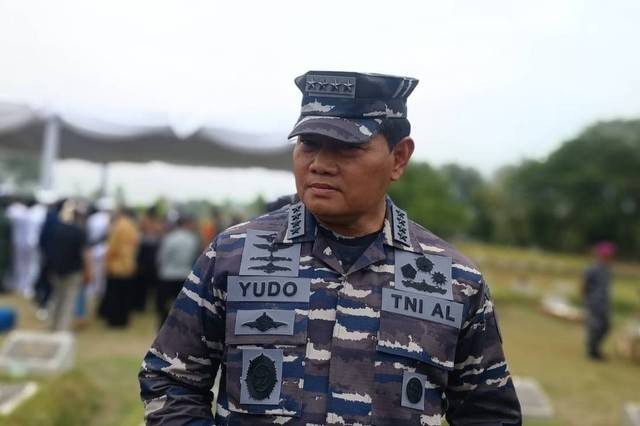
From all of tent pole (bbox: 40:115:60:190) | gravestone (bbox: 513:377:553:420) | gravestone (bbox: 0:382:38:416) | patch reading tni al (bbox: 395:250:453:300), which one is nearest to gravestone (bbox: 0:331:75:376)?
gravestone (bbox: 0:382:38:416)

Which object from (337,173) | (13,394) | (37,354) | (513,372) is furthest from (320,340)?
(513,372)

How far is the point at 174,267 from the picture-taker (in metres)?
8.38

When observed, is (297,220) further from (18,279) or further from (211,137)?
(18,279)

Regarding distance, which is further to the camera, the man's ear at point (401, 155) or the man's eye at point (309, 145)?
the man's ear at point (401, 155)

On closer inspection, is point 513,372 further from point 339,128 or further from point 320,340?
point 339,128

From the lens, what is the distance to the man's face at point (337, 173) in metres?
1.85

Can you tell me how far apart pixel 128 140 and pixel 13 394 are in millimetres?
6759

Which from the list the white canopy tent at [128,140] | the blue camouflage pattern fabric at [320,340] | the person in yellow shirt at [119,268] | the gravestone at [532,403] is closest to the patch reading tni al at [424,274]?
the blue camouflage pattern fabric at [320,340]

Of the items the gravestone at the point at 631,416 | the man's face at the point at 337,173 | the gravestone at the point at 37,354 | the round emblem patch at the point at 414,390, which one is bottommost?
the gravestone at the point at 37,354

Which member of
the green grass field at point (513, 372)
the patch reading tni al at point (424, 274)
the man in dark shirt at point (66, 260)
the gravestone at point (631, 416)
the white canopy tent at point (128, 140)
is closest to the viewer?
the patch reading tni al at point (424, 274)

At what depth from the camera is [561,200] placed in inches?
1785

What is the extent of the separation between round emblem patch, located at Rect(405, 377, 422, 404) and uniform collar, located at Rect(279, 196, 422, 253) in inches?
14.1

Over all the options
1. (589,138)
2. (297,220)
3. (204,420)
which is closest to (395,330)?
(297,220)

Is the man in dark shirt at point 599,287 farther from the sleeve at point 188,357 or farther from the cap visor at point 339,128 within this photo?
the sleeve at point 188,357
